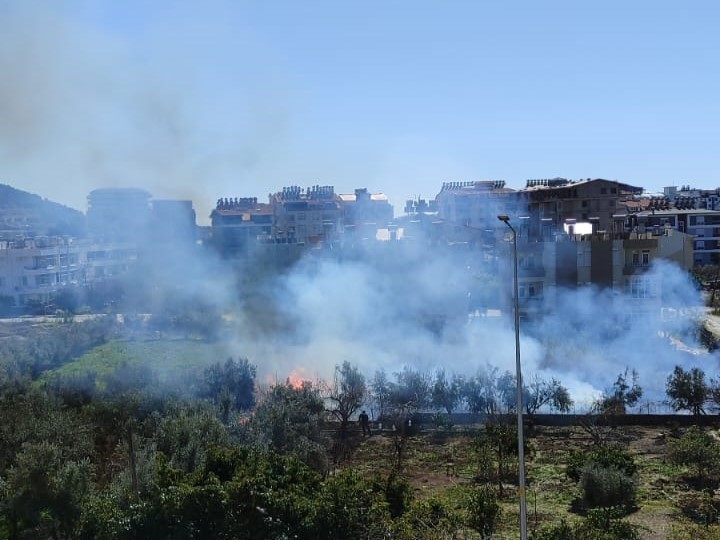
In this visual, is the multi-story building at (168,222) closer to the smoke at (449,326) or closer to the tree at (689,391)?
the smoke at (449,326)

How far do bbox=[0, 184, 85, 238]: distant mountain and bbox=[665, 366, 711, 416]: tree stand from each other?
39432 millimetres

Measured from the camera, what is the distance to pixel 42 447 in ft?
36.2

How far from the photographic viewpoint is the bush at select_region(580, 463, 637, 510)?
1310 cm

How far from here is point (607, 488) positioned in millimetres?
13094

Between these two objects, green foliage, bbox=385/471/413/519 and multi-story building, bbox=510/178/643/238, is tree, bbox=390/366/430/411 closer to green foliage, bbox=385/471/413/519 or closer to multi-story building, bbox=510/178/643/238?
green foliage, bbox=385/471/413/519

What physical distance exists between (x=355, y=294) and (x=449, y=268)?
4501mm

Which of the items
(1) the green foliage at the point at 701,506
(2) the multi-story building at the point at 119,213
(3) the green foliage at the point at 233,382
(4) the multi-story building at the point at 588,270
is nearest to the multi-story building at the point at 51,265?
(2) the multi-story building at the point at 119,213

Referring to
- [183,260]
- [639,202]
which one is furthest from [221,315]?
[639,202]

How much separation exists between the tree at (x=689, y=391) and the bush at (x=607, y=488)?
7.41m

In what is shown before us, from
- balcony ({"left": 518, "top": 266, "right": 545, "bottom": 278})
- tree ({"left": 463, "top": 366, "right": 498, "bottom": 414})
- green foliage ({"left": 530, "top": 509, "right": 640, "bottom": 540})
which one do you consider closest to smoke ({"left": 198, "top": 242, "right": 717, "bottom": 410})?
balcony ({"left": 518, "top": 266, "right": 545, "bottom": 278})

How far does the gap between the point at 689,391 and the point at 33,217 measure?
50083 millimetres

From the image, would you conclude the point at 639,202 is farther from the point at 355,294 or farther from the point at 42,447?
the point at 42,447

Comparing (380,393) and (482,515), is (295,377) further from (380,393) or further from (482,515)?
(482,515)

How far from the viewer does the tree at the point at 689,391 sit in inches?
777
